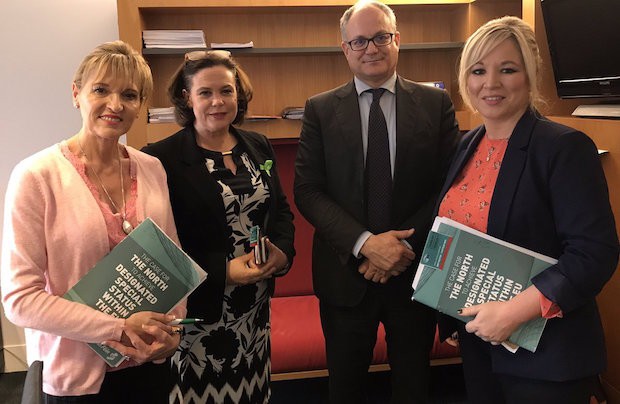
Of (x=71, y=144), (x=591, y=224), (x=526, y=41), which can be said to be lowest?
(x=591, y=224)

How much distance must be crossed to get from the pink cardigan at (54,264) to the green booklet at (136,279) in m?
0.04

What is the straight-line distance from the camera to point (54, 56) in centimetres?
331

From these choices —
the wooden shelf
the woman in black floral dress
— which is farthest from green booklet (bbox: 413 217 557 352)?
the wooden shelf

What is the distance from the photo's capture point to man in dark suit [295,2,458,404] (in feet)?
6.45

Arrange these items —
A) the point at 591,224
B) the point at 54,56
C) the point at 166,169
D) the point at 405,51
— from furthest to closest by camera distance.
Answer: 1. the point at 405,51
2. the point at 54,56
3. the point at 166,169
4. the point at 591,224

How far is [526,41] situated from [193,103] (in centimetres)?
108

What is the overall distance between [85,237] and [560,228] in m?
1.20

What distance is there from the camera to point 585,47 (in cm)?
231

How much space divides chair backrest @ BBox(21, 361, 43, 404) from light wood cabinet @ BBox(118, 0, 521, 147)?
2.16m

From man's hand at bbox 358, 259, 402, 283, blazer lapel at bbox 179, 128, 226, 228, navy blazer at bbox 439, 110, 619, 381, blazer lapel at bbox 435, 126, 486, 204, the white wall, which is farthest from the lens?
the white wall

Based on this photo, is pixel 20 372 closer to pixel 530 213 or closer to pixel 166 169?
pixel 166 169

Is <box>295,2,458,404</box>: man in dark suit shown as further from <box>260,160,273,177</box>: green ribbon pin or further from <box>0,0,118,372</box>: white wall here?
<box>0,0,118,372</box>: white wall

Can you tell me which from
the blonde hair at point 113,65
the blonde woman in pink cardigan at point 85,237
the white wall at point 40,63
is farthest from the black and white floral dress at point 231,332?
the white wall at point 40,63

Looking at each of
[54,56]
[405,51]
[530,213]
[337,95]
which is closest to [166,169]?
[337,95]
